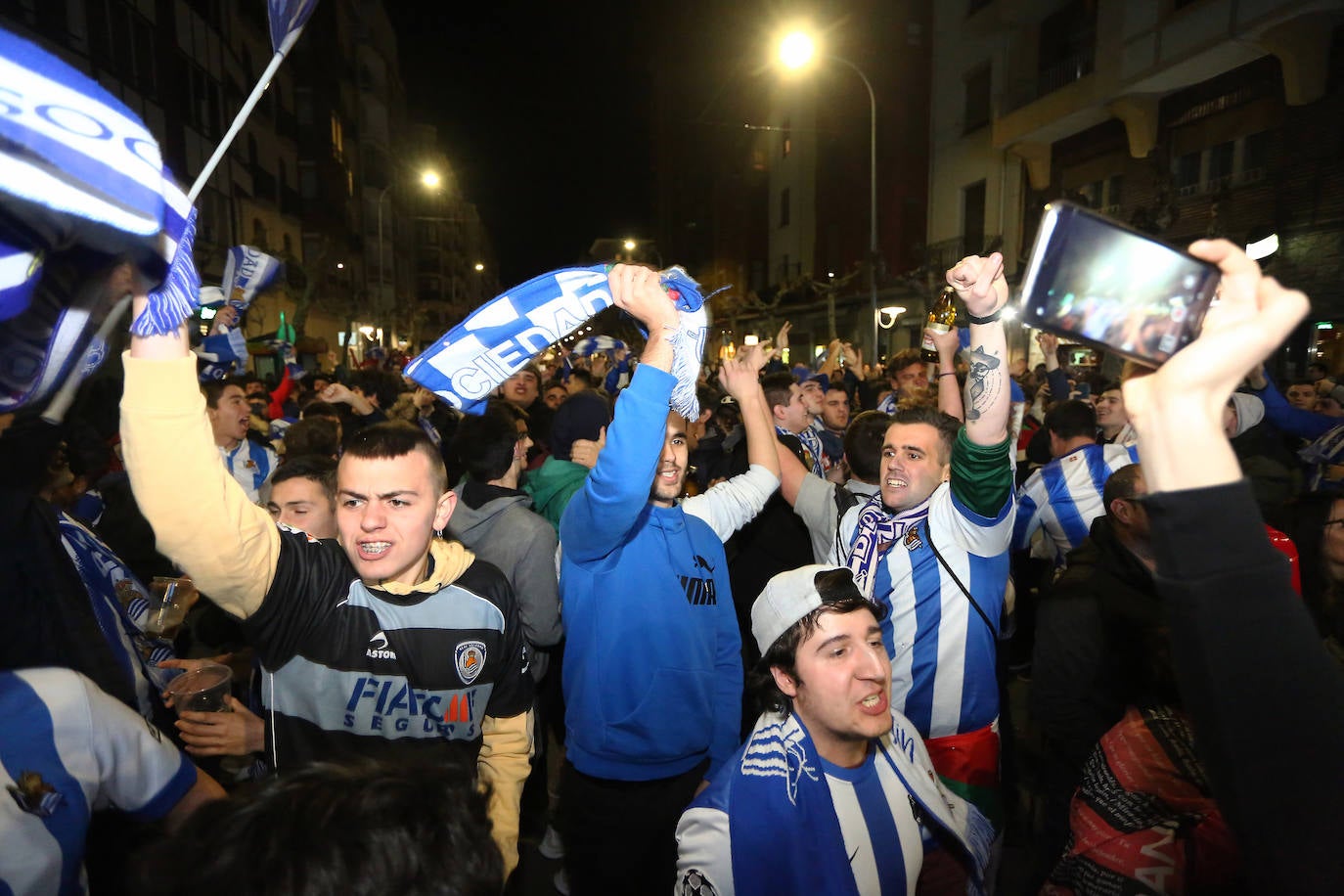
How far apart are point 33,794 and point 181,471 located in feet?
2.24

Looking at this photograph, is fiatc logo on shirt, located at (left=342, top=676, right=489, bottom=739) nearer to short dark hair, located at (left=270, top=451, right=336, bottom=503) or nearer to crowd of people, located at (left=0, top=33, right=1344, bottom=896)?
crowd of people, located at (left=0, top=33, right=1344, bottom=896)

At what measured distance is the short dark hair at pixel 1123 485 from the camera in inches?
123

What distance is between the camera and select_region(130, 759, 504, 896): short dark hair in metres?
1.04

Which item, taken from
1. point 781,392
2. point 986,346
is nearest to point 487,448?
point 986,346

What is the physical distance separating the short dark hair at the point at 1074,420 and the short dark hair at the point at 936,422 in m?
1.89

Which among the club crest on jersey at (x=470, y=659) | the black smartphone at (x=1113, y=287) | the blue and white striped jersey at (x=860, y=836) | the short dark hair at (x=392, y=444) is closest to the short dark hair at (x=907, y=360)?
the blue and white striped jersey at (x=860, y=836)

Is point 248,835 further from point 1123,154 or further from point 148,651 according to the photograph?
point 1123,154

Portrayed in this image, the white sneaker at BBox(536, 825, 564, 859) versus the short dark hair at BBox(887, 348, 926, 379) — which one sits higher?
the short dark hair at BBox(887, 348, 926, 379)

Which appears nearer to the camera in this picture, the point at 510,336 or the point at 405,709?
the point at 405,709

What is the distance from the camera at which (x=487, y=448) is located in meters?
3.81

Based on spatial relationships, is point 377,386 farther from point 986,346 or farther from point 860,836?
point 860,836

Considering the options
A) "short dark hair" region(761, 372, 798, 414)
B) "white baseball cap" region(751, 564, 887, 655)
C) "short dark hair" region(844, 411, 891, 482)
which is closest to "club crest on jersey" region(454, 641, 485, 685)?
"white baseball cap" region(751, 564, 887, 655)

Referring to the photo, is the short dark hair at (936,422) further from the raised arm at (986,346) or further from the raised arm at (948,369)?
the raised arm at (986,346)

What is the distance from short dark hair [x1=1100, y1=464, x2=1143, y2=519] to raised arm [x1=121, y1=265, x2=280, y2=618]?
3183 mm
